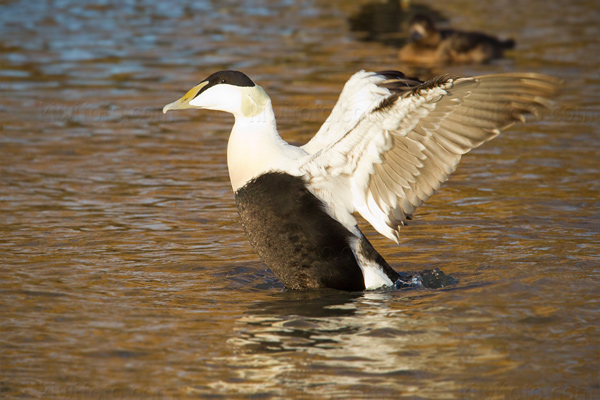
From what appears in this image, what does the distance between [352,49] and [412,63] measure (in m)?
1.41

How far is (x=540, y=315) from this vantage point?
5.74 meters

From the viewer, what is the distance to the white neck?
594cm

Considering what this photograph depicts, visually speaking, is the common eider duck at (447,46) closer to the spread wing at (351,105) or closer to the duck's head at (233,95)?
the spread wing at (351,105)

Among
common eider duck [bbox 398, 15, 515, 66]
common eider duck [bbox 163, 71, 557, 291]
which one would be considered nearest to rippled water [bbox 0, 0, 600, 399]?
common eider duck [bbox 163, 71, 557, 291]

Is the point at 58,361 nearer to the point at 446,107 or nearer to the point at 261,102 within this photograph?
the point at 261,102

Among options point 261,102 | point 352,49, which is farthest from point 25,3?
point 261,102

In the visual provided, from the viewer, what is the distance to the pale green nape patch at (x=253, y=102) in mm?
6004

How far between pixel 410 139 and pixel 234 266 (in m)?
1.80

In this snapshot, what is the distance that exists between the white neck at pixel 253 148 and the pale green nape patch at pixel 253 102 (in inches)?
0.8

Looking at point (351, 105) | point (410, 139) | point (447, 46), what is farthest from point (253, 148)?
point (447, 46)

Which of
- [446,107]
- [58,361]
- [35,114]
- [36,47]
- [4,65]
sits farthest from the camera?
[36,47]

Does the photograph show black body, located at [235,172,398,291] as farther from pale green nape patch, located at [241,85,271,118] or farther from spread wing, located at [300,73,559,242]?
pale green nape patch, located at [241,85,271,118]

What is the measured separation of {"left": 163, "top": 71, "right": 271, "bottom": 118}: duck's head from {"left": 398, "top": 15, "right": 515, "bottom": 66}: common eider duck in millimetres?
9539

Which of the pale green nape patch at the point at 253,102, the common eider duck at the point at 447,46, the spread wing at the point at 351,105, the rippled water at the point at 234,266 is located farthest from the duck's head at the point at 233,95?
the common eider duck at the point at 447,46
